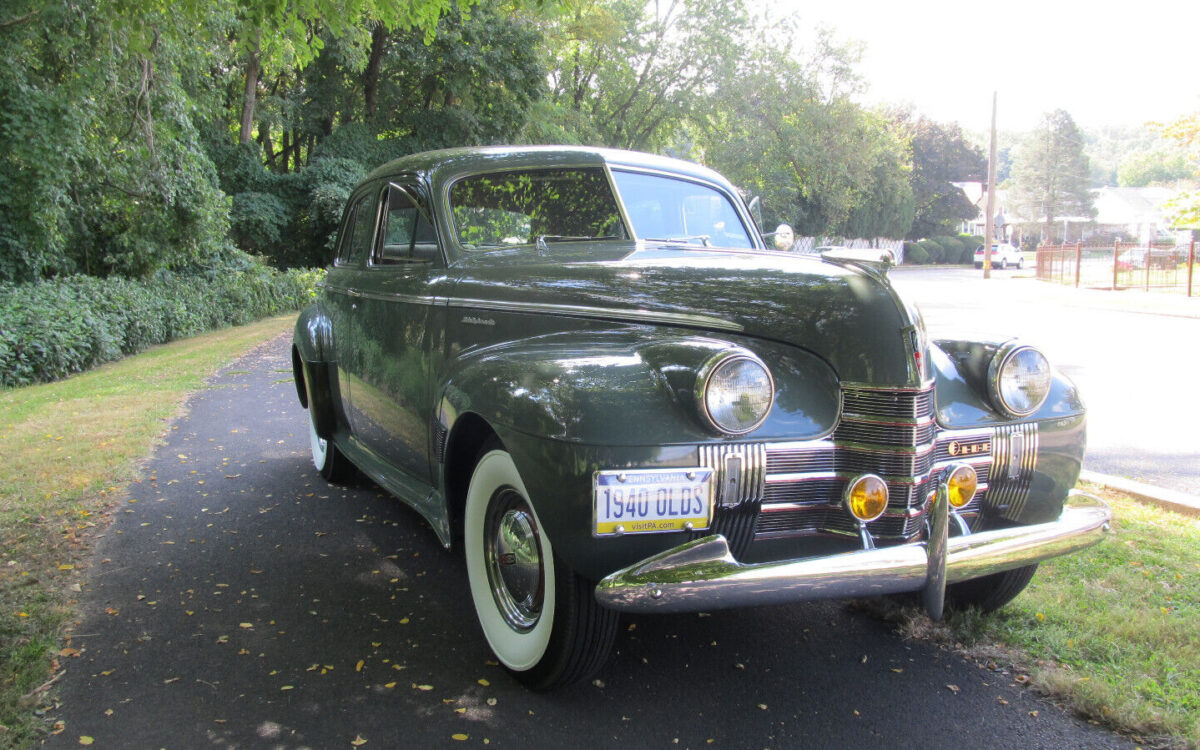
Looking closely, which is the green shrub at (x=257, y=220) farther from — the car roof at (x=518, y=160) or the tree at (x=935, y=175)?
the tree at (x=935, y=175)

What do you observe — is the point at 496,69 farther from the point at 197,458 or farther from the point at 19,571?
the point at 19,571

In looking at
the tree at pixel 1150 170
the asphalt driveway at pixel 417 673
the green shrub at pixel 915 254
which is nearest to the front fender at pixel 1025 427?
the asphalt driveway at pixel 417 673

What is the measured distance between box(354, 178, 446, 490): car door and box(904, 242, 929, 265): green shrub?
5220 cm

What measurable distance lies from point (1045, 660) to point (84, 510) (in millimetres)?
5023

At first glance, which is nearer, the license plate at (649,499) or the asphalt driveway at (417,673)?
the license plate at (649,499)

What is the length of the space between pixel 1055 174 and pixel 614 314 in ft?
266

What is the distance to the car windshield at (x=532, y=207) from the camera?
3.88 m

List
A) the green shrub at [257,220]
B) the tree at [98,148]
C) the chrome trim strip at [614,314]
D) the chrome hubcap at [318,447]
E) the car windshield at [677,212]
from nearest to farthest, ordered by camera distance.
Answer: the chrome trim strip at [614,314], the car windshield at [677,212], the chrome hubcap at [318,447], the tree at [98,148], the green shrub at [257,220]

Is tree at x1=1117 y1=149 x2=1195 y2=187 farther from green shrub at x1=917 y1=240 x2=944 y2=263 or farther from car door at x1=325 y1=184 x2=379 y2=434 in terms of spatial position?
car door at x1=325 y1=184 x2=379 y2=434

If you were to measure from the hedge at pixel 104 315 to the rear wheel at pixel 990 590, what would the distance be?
11.7 metres

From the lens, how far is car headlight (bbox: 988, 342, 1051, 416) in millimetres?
2895

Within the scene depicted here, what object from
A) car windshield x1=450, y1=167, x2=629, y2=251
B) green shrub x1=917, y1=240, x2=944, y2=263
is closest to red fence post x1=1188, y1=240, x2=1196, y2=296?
car windshield x1=450, y1=167, x2=629, y2=251

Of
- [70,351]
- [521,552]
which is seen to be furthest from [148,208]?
[521,552]

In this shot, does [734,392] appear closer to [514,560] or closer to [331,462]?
[514,560]
